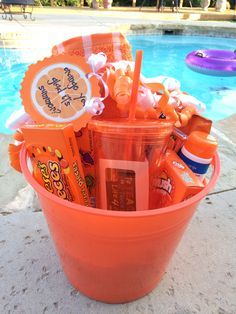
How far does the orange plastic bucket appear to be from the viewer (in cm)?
51

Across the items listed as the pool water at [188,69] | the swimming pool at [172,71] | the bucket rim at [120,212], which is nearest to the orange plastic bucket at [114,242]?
the bucket rim at [120,212]

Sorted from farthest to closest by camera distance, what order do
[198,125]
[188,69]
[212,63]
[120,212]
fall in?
[188,69]
[212,63]
[198,125]
[120,212]

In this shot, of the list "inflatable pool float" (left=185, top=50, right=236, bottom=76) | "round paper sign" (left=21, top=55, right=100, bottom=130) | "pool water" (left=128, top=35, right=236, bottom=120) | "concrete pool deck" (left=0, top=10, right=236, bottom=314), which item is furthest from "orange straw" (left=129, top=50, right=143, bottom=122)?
"inflatable pool float" (left=185, top=50, right=236, bottom=76)

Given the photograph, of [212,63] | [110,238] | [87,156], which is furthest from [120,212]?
[212,63]

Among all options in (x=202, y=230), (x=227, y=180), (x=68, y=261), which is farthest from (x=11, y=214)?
(x=227, y=180)

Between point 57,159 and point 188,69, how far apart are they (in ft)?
14.0

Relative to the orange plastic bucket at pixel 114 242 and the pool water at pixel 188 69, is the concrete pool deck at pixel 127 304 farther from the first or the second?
the pool water at pixel 188 69

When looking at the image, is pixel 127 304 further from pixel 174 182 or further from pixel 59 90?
pixel 59 90

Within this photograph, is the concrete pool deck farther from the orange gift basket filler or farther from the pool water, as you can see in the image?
the pool water

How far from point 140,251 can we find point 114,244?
6cm

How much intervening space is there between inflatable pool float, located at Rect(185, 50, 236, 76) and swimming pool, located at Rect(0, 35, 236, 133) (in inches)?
9.3

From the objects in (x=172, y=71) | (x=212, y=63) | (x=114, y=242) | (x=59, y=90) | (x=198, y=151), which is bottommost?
(x=172, y=71)

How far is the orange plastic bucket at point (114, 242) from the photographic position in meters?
0.51

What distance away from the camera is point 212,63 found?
3555 mm
